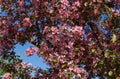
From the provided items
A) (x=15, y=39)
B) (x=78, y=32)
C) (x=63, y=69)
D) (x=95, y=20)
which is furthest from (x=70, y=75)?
(x=15, y=39)

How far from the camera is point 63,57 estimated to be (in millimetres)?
14391

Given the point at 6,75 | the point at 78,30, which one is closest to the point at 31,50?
the point at 6,75

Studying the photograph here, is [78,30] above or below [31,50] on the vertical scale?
below

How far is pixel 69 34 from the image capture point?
47.2 feet

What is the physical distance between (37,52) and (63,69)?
4.93 ft

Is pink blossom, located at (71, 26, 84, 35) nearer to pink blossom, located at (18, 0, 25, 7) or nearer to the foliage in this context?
the foliage

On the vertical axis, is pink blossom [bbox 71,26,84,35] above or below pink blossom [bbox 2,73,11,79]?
above

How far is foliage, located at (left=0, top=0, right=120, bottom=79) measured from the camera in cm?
1427

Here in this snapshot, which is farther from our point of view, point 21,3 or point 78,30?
point 21,3

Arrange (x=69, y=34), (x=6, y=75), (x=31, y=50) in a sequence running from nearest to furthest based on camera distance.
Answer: (x=69, y=34) < (x=31, y=50) < (x=6, y=75)

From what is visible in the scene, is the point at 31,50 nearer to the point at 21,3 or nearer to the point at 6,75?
the point at 6,75

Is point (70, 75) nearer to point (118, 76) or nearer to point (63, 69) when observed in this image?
point (63, 69)

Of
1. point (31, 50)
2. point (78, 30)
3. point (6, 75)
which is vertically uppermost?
point (31, 50)

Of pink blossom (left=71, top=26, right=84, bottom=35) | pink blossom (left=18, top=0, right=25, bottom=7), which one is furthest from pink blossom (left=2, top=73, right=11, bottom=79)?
pink blossom (left=71, top=26, right=84, bottom=35)
